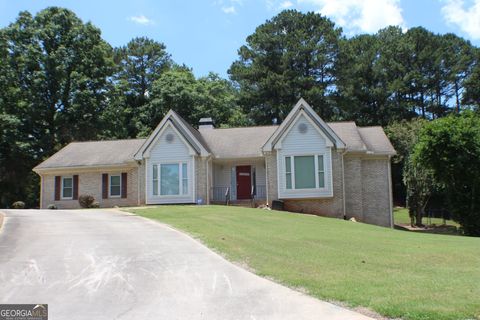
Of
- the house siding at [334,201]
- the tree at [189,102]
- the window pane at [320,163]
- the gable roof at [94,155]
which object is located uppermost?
the tree at [189,102]

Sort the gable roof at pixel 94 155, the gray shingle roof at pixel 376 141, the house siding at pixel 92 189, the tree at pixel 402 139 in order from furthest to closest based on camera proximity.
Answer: the tree at pixel 402 139
the gable roof at pixel 94 155
the house siding at pixel 92 189
the gray shingle roof at pixel 376 141

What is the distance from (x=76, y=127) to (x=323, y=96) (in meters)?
26.4

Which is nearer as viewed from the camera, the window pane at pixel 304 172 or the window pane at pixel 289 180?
the window pane at pixel 304 172

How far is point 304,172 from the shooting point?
2872cm

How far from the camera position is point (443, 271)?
434 inches

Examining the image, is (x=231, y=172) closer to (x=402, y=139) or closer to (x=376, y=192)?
(x=376, y=192)

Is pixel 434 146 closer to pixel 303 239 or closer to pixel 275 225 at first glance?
pixel 275 225

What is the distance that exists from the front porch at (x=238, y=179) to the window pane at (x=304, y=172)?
330 cm

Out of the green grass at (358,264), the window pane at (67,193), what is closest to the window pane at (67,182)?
the window pane at (67,193)

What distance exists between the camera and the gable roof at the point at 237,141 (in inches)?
1243

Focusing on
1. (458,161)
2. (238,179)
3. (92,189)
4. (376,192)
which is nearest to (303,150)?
(376,192)

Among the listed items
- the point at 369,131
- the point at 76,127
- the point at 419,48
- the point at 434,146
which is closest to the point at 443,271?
the point at 434,146

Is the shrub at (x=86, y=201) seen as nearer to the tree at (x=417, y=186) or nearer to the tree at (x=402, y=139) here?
the tree at (x=417, y=186)

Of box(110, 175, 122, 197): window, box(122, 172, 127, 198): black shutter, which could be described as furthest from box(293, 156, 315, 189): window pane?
box(110, 175, 122, 197): window
